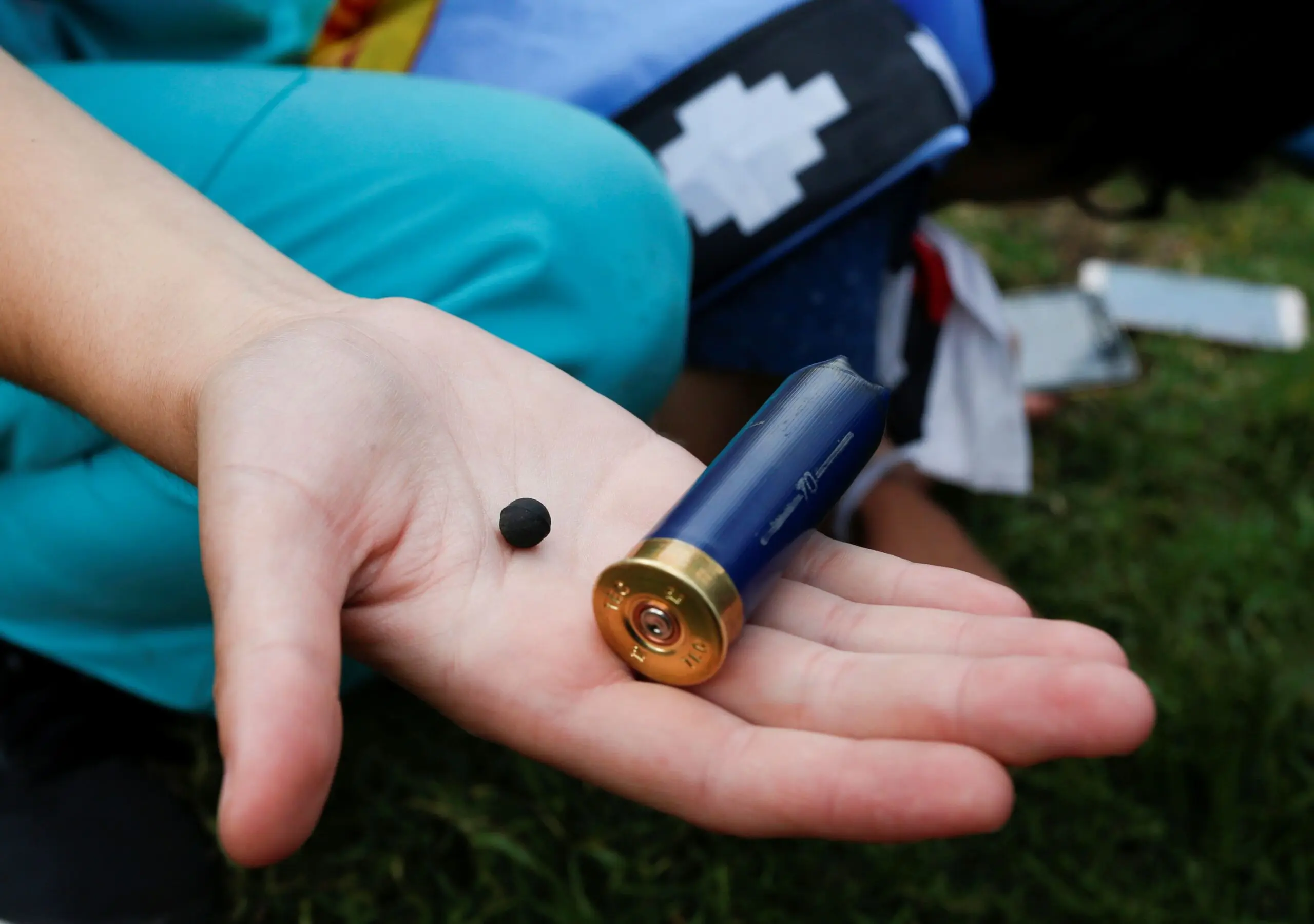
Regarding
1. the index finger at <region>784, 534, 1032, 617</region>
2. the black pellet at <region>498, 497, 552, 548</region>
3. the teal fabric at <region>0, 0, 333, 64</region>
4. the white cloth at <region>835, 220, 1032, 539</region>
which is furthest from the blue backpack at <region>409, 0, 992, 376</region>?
the black pellet at <region>498, 497, 552, 548</region>

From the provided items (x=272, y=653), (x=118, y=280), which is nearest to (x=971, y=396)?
(x=118, y=280)

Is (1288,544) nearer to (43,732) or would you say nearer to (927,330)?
(927,330)

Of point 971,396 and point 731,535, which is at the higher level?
point 731,535

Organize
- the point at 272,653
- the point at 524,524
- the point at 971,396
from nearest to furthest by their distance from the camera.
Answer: the point at 272,653
the point at 524,524
the point at 971,396

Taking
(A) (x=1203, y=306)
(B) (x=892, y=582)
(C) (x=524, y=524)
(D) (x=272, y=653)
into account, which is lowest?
(A) (x=1203, y=306)

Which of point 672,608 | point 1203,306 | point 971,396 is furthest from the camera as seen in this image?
point 1203,306

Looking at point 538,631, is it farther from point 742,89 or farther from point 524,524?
point 742,89

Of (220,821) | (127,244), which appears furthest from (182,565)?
(220,821)

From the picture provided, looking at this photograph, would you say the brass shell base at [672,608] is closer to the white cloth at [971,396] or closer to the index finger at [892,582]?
the index finger at [892,582]
